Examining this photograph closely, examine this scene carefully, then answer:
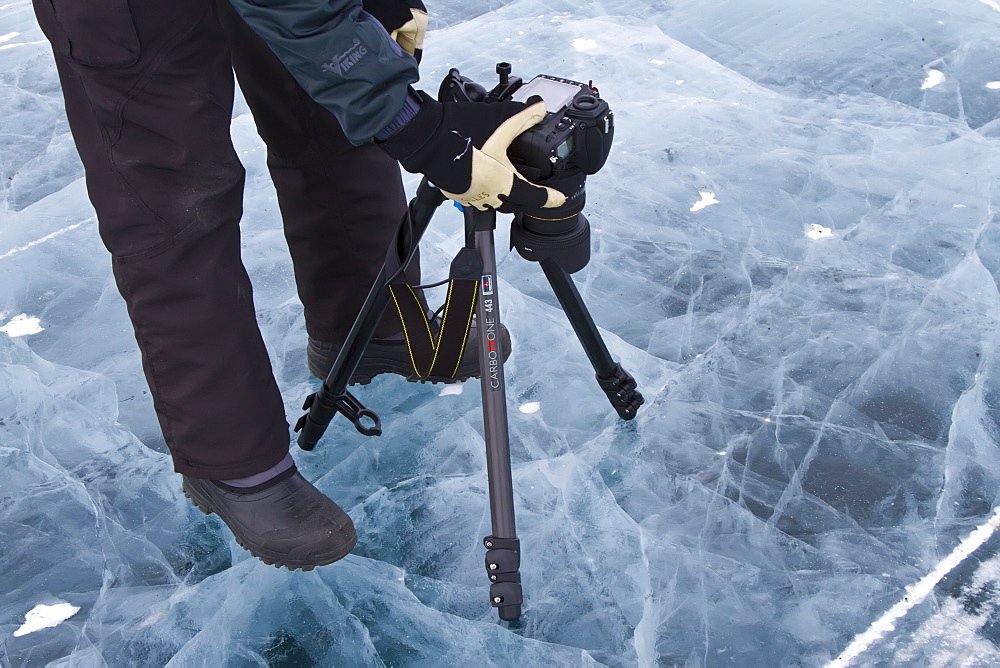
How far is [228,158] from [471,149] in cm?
41

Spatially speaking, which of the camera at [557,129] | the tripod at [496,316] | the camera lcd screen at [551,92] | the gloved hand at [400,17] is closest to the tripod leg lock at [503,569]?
the tripod at [496,316]

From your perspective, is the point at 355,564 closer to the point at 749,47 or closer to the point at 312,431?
the point at 312,431

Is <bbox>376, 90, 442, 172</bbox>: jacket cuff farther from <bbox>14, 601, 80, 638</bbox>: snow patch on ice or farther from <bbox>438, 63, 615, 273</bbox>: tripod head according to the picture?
<bbox>14, 601, 80, 638</bbox>: snow patch on ice

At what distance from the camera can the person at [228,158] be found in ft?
4.24

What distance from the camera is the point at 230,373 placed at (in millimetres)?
1521

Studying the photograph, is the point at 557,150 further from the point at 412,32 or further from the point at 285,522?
the point at 285,522

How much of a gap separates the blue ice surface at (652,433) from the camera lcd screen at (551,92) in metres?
0.71

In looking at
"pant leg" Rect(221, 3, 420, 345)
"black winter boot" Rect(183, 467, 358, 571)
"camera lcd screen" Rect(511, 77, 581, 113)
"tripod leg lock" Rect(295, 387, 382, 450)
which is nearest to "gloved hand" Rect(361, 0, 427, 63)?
"pant leg" Rect(221, 3, 420, 345)

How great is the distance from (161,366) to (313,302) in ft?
1.57

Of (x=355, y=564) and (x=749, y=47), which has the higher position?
(x=749, y=47)

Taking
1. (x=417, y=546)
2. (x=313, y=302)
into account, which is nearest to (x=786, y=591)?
(x=417, y=546)

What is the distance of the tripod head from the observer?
4.50 ft

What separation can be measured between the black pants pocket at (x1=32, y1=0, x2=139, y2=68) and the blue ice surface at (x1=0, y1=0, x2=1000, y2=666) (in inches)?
33.4

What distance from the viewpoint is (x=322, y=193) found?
182 centimetres
